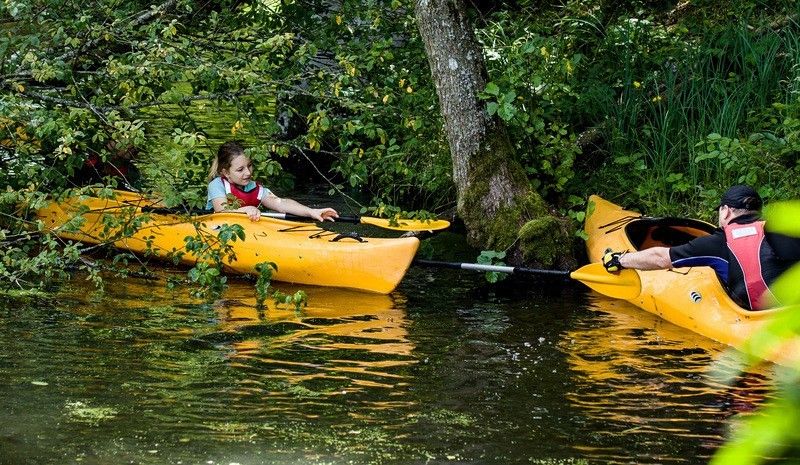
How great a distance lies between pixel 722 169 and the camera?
7.80 meters

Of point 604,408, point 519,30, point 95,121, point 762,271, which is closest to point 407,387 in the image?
point 604,408

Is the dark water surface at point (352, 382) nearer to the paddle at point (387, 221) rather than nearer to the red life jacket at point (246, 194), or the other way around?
the paddle at point (387, 221)

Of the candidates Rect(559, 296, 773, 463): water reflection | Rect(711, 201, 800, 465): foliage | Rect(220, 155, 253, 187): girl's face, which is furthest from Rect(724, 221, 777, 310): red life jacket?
Rect(711, 201, 800, 465): foliage

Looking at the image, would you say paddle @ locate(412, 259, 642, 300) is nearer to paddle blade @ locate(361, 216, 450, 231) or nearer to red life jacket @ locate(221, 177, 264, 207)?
paddle blade @ locate(361, 216, 450, 231)

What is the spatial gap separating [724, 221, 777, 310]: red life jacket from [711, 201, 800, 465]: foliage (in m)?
4.93

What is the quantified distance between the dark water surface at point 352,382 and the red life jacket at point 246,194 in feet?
3.17

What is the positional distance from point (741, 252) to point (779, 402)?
5004 millimetres

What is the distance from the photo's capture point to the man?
527cm

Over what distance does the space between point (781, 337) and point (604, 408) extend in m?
4.04

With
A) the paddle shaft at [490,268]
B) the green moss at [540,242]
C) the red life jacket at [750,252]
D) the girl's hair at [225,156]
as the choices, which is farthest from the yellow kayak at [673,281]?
the girl's hair at [225,156]

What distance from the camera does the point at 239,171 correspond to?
24.6 feet

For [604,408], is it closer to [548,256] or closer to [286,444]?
[286,444]

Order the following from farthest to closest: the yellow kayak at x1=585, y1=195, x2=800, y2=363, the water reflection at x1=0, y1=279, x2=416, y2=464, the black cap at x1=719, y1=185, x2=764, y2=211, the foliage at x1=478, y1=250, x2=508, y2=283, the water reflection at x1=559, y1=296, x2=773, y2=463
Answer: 1. the foliage at x1=478, y1=250, x2=508, y2=283
2. the yellow kayak at x1=585, y1=195, x2=800, y2=363
3. the black cap at x1=719, y1=185, x2=764, y2=211
4. the water reflection at x1=559, y1=296, x2=773, y2=463
5. the water reflection at x1=0, y1=279, x2=416, y2=464

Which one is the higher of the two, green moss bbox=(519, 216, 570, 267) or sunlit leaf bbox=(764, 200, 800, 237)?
sunlit leaf bbox=(764, 200, 800, 237)
